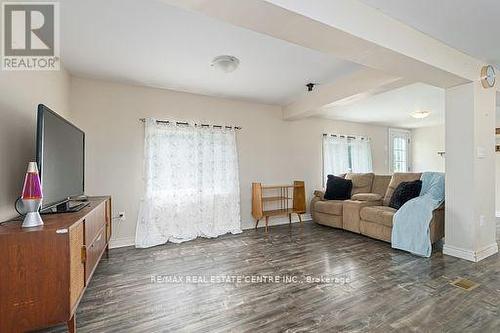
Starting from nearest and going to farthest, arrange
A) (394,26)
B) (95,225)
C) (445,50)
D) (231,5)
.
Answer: (231,5) → (394,26) → (95,225) → (445,50)

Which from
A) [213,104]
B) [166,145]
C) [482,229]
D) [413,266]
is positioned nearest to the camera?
[413,266]

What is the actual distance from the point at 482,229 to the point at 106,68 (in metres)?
4.84

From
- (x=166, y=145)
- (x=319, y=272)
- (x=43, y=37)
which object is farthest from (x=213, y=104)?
(x=319, y=272)

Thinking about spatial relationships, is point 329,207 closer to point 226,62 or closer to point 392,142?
point 226,62

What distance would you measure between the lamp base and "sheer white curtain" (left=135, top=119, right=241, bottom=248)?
6.69 feet

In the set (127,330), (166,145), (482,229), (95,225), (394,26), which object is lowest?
(127,330)

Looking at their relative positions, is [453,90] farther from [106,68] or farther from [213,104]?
[106,68]

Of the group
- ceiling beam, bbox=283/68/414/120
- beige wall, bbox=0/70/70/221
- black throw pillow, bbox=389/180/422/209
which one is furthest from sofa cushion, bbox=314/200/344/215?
beige wall, bbox=0/70/70/221

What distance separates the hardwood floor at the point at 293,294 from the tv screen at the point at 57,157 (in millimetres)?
915

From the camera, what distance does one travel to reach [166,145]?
3.72 m

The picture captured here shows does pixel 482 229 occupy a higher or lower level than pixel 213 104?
lower

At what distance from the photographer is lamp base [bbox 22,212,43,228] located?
4.77ft

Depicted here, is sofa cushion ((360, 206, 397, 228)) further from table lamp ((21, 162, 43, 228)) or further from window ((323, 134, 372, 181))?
table lamp ((21, 162, 43, 228))

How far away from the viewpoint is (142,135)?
3.63 meters
